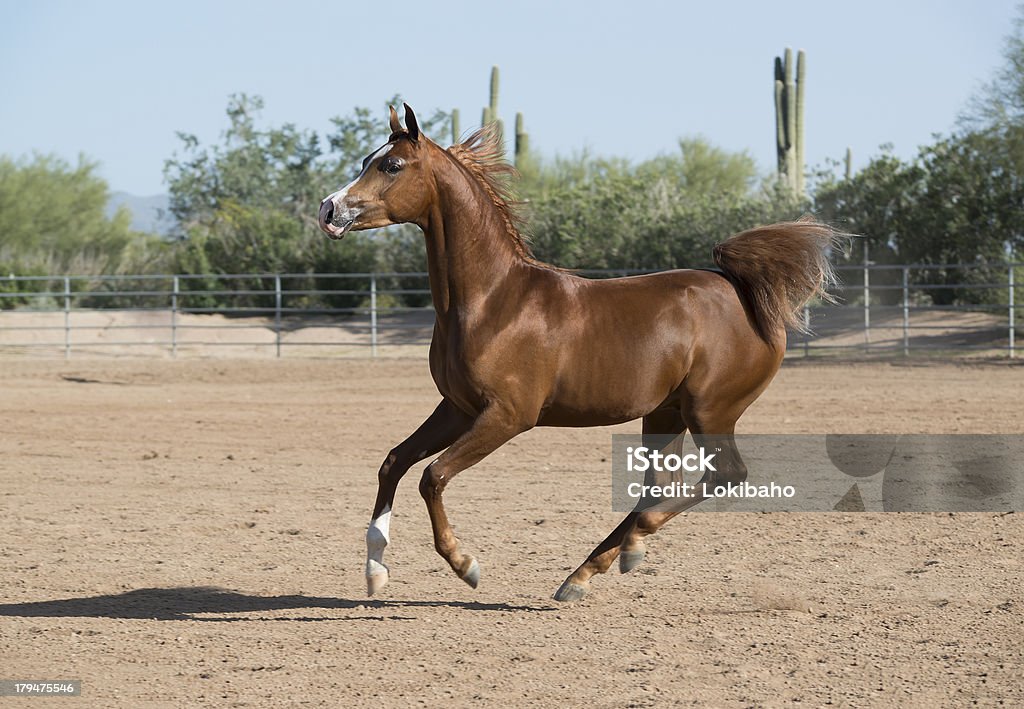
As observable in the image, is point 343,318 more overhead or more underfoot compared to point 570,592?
more overhead

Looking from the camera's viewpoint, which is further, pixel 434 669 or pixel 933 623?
pixel 933 623

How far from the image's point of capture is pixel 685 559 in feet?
20.0

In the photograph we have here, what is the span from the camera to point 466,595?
549 cm

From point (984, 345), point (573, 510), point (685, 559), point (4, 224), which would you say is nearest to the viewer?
point (685, 559)

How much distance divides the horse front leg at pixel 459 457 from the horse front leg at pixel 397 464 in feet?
0.47

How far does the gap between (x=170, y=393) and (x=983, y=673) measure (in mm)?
12802

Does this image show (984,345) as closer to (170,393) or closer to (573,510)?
(170,393)

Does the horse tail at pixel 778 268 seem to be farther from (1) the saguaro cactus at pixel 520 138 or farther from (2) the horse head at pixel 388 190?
(1) the saguaro cactus at pixel 520 138

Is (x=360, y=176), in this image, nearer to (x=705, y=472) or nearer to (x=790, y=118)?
(x=705, y=472)

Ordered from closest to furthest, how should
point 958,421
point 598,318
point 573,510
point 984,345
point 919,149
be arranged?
1. point 598,318
2. point 573,510
3. point 958,421
4. point 984,345
5. point 919,149

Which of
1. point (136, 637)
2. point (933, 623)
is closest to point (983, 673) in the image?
point (933, 623)

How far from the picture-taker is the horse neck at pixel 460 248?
515 centimetres
